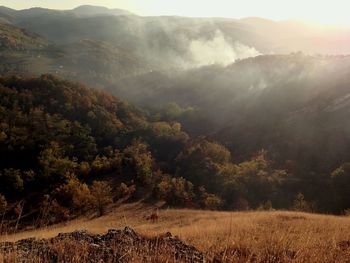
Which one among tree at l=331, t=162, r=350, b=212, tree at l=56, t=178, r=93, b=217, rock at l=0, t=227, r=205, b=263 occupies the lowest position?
tree at l=56, t=178, r=93, b=217

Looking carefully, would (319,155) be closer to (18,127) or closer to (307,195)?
(307,195)

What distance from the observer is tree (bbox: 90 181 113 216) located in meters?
50.4

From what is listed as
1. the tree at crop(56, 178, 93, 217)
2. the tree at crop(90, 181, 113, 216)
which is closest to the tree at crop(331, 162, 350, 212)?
the tree at crop(90, 181, 113, 216)

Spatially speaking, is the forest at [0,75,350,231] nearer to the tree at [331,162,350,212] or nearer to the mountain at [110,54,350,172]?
the tree at [331,162,350,212]

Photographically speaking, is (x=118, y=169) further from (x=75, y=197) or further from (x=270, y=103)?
(x=270, y=103)

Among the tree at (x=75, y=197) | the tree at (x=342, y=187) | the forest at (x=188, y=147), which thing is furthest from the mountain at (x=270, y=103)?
the tree at (x=75, y=197)

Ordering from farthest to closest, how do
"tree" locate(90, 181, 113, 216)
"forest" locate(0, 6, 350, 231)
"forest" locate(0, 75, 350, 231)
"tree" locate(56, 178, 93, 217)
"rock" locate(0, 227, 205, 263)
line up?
"forest" locate(0, 6, 350, 231) < "forest" locate(0, 75, 350, 231) < "tree" locate(90, 181, 113, 216) < "tree" locate(56, 178, 93, 217) < "rock" locate(0, 227, 205, 263)

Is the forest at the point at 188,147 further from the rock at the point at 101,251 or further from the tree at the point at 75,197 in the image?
the rock at the point at 101,251

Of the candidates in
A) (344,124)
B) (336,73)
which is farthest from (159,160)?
(336,73)

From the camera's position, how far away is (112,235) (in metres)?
10.3

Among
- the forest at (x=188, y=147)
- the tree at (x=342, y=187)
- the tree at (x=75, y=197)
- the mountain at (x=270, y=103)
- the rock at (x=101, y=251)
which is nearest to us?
the rock at (x=101, y=251)

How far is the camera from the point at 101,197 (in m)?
51.5

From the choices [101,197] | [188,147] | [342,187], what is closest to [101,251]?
[101,197]

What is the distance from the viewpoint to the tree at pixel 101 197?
50.4 meters
